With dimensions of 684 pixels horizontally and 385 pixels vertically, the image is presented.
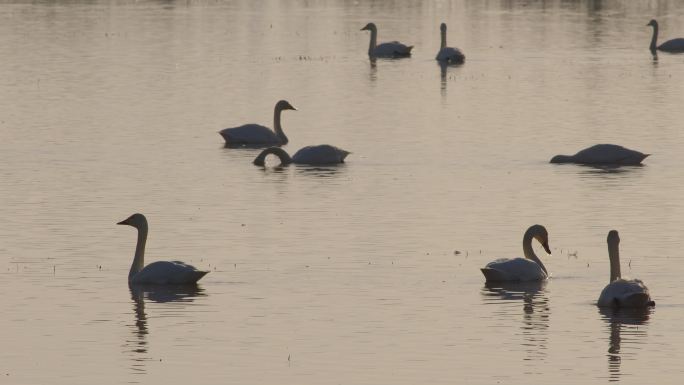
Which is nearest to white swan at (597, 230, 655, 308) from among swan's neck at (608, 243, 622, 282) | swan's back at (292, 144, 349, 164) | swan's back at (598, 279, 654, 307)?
swan's back at (598, 279, 654, 307)

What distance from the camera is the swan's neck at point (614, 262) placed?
2350 centimetres

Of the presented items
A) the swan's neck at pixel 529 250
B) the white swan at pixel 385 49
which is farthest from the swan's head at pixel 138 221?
the white swan at pixel 385 49

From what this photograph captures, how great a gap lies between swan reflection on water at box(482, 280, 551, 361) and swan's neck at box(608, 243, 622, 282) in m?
0.85

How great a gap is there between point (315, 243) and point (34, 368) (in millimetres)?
8603

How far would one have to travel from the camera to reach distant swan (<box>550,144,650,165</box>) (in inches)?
1476

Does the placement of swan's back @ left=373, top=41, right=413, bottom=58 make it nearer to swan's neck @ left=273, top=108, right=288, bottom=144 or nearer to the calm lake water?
the calm lake water

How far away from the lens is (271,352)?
66.6 feet

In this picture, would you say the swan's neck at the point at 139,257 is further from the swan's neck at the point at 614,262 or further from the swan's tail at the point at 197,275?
the swan's neck at the point at 614,262

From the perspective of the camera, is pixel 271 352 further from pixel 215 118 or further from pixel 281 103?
pixel 215 118

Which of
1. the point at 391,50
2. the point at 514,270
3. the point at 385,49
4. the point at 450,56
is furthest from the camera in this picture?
the point at 391,50

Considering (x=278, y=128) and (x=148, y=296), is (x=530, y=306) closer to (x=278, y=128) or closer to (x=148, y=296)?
(x=148, y=296)

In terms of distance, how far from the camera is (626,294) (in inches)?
877

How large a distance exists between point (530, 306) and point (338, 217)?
783 cm

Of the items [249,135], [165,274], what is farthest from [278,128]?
[165,274]
